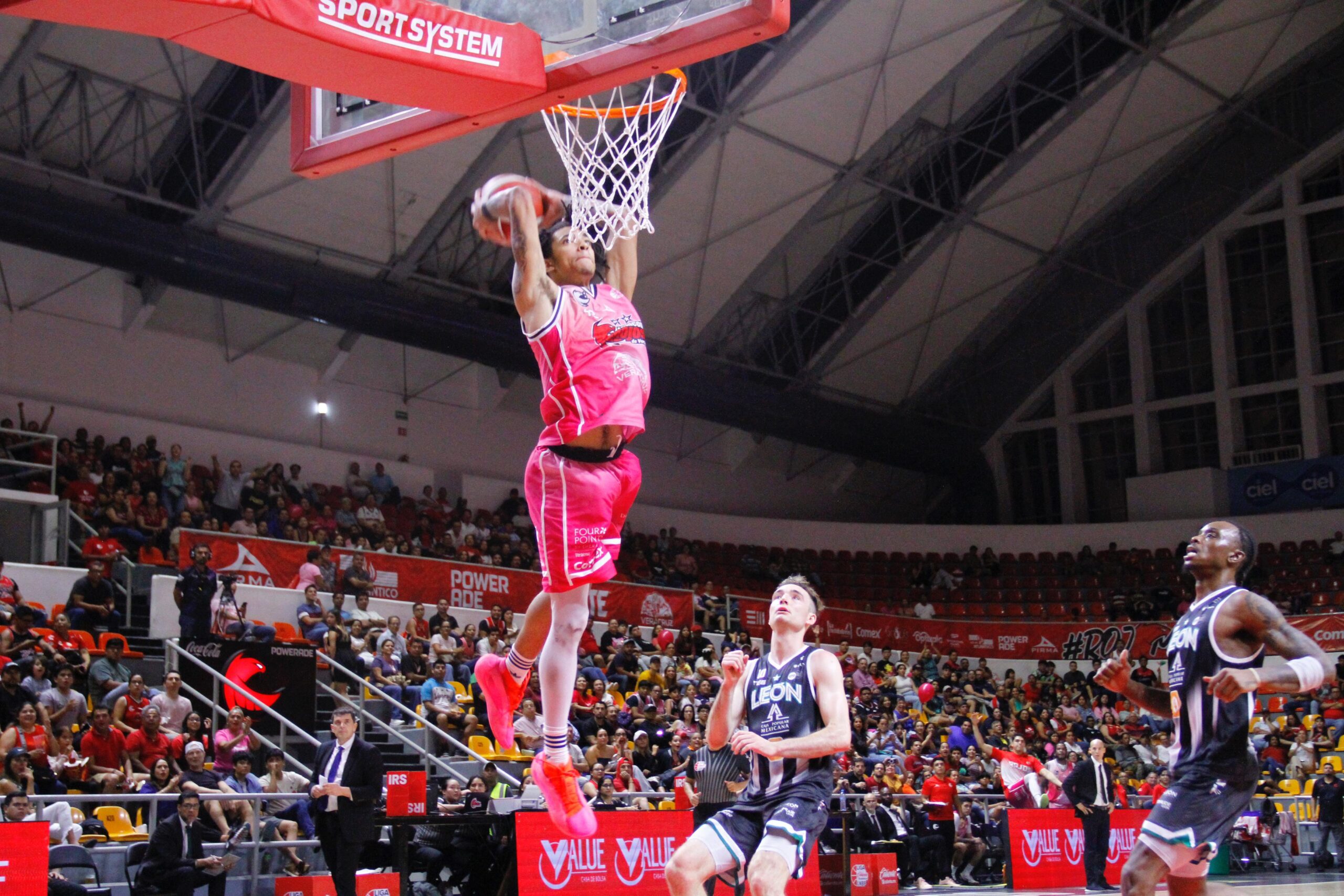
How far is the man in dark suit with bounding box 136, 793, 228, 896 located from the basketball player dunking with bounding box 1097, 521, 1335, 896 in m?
6.89

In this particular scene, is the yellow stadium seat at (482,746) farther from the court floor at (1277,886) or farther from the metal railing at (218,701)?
the court floor at (1277,886)

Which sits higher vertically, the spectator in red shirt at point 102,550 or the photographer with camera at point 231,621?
the spectator in red shirt at point 102,550

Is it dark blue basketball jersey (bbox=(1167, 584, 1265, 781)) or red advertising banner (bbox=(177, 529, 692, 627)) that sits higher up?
red advertising banner (bbox=(177, 529, 692, 627))

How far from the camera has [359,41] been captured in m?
6.11

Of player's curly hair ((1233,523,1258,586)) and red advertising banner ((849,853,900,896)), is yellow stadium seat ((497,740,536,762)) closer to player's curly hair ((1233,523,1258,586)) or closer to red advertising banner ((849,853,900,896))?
red advertising banner ((849,853,900,896))

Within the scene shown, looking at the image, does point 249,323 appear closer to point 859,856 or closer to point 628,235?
point 859,856

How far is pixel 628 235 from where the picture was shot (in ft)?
20.9

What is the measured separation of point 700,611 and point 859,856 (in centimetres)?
1022

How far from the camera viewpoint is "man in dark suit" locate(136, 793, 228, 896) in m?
9.88

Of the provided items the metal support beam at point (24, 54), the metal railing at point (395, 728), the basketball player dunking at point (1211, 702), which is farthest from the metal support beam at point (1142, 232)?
the basketball player dunking at point (1211, 702)

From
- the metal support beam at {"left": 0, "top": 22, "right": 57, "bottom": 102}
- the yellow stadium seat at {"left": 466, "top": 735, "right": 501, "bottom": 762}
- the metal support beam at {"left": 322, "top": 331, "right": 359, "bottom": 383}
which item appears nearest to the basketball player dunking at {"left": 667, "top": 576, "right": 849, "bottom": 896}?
the yellow stadium seat at {"left": 466, "top": 735, "right": 501, "bottom": 762}

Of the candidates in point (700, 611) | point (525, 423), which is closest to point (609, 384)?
point (700, 611)

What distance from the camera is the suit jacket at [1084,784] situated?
50.6 ft

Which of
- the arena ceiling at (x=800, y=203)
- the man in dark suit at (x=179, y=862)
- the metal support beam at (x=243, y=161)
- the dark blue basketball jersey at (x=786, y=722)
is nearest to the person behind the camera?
the dark blue basketball jersey at (x=786, y=722)
